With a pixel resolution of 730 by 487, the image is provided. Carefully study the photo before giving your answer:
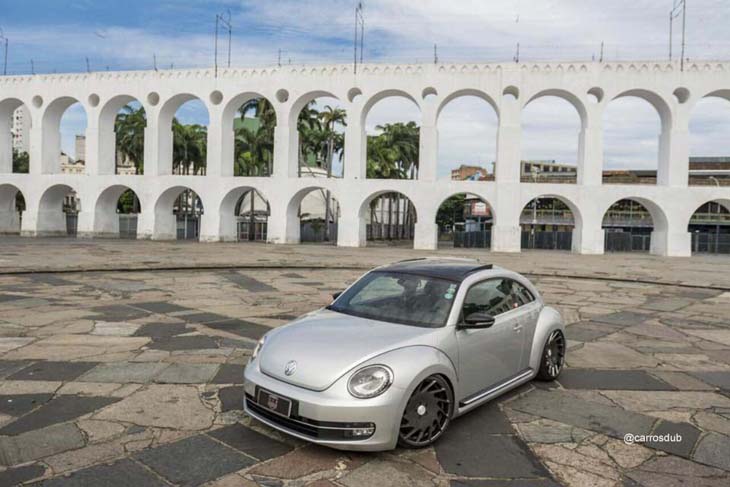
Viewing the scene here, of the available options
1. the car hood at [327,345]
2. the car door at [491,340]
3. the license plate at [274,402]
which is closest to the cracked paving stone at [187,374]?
the car hood at [327,345]

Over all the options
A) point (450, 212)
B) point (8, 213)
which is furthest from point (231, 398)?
point (450, 212)

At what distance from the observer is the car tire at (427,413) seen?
3.72m

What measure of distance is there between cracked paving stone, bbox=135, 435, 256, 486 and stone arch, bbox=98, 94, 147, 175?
3555cm

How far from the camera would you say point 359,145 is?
31.7 m

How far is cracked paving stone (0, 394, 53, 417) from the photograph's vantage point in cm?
431

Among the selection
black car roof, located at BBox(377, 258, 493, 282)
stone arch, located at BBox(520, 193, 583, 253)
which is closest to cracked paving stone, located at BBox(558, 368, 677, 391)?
black car roof, located at BBox(377, 258, 493, 282)

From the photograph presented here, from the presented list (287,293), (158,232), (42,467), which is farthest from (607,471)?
(158,232)

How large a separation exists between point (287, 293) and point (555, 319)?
6910 millimetres

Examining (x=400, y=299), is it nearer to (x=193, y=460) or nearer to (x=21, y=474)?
(x=193, y=460)

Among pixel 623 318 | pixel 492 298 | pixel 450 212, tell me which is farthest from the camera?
pixel 450 212

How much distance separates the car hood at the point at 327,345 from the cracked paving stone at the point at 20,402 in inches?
79.3

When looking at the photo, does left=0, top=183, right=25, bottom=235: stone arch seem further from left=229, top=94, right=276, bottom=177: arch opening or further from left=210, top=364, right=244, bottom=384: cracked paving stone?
left=210, top=364, right=244, bottom=384: cracked paving stone

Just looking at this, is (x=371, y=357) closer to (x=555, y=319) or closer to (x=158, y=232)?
(x=555, y=319)

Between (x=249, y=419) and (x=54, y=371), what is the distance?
95.7 inches
